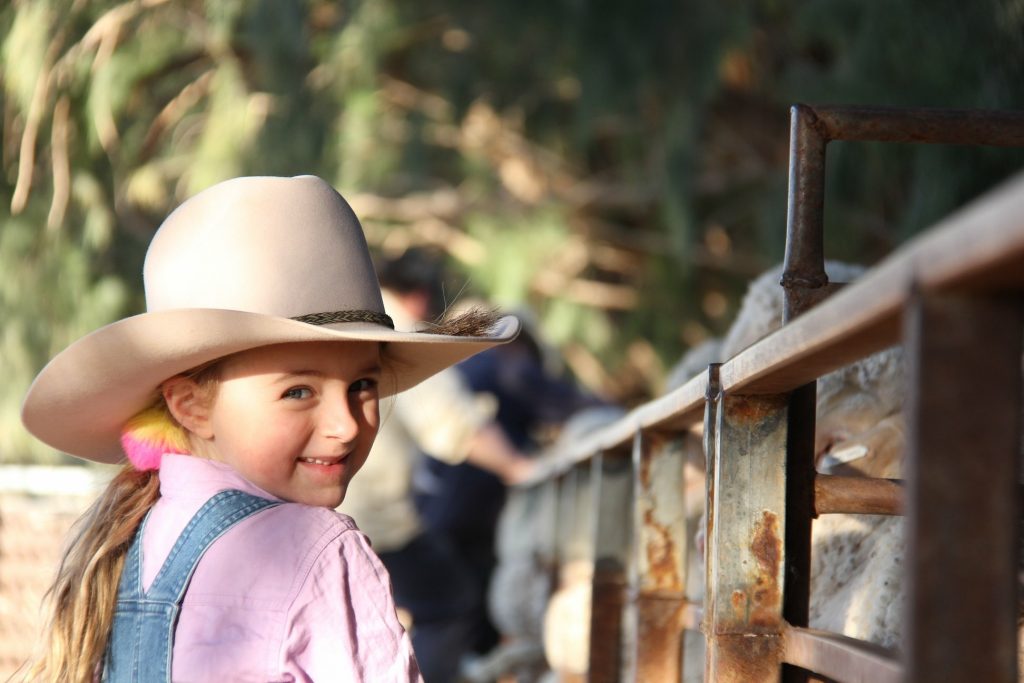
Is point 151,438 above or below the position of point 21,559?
above

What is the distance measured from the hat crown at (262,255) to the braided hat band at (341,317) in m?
0.01

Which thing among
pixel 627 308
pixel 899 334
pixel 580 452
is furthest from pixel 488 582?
pixel 899 334

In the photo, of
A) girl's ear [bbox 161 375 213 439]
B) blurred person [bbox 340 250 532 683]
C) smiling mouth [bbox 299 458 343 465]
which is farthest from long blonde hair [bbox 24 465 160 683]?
blurred person [bbox 340 250 532 683]

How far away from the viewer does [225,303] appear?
1.81 metres

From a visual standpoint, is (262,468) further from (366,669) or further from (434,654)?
(434,654)

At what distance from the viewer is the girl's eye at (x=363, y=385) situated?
1.85m

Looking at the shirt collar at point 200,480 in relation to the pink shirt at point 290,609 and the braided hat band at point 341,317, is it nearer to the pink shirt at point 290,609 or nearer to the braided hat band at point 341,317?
the pink shirt at point 290,609

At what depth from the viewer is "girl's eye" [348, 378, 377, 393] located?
72.9 inches

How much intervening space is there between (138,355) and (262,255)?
0.21m

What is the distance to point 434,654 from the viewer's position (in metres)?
4.53

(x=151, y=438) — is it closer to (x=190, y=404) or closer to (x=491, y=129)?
(x=190, y=404)

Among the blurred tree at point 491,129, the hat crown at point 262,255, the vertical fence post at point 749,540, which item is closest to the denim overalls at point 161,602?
the hat crown at point 262,255

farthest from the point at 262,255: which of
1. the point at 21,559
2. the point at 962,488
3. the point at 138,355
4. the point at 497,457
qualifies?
the point at 497,457

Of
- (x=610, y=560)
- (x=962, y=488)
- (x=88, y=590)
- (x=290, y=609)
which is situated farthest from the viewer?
(x=610, y=560)
